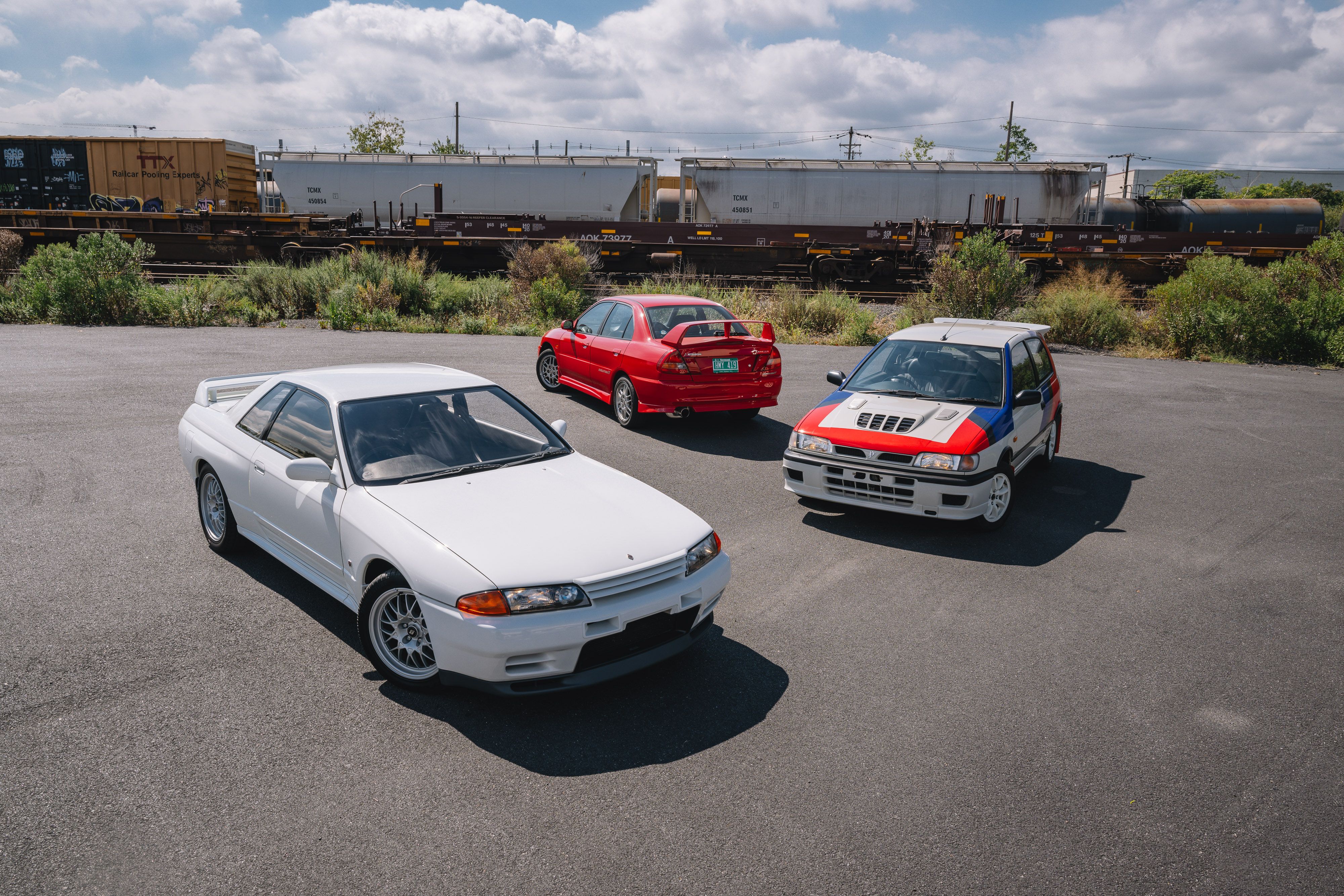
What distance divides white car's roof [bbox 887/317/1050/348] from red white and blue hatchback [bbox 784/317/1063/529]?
0.02 metres

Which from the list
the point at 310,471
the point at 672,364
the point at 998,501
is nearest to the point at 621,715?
the point at 310,471

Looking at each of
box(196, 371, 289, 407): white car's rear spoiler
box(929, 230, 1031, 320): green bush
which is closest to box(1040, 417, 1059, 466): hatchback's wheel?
box(196, 371, 289, 407): white car's rear spoiler

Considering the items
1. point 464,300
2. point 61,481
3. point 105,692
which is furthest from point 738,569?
point 464,300

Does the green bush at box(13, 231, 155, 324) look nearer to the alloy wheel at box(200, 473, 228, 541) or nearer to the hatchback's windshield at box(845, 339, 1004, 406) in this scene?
the alloy wheel at box(200, 473, 228, 541)

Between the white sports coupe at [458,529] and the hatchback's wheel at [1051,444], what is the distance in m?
5.42

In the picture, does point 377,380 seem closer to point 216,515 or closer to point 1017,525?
point 216,515

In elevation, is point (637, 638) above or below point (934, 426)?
below

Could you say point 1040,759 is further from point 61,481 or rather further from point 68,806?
point 61,481

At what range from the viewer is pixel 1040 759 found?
11.6ft

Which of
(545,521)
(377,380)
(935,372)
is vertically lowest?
(545,521)

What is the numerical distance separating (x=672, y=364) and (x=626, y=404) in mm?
953

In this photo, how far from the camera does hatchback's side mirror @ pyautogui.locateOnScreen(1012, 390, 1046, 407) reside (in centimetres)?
695

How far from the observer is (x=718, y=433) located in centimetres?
993

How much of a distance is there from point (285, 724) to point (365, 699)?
365 mm
